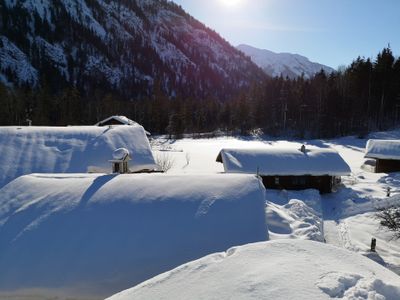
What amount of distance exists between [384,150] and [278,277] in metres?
36.2

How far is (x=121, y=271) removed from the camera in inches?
293

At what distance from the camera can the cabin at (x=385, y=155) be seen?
34.7 m

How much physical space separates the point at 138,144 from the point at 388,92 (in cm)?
5872

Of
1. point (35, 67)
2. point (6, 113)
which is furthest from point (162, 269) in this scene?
point (35, 67)

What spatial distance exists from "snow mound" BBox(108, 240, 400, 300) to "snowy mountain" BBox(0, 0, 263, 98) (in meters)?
95.7

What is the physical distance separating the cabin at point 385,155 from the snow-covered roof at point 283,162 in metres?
9.85

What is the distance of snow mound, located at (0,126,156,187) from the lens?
17.0m

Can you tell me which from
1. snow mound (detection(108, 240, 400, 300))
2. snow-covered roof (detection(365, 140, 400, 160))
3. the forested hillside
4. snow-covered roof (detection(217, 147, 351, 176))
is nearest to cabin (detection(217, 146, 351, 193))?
snow-covered roof (detection(217, 147, 351, 176))

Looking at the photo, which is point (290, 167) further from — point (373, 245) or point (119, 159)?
point (119, 159)

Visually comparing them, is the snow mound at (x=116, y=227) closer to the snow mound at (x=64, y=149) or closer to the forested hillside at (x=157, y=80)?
the snow mound at (x=64, y=149)

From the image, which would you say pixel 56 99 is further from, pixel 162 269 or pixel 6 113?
pixel 162 269

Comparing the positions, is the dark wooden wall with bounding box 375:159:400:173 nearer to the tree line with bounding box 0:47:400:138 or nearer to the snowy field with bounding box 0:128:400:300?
the tree line with bounding box 0:47:400:138

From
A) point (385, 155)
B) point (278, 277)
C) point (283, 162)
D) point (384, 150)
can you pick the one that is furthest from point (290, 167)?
point (278, 277)

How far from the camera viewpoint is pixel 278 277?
4125 mm
